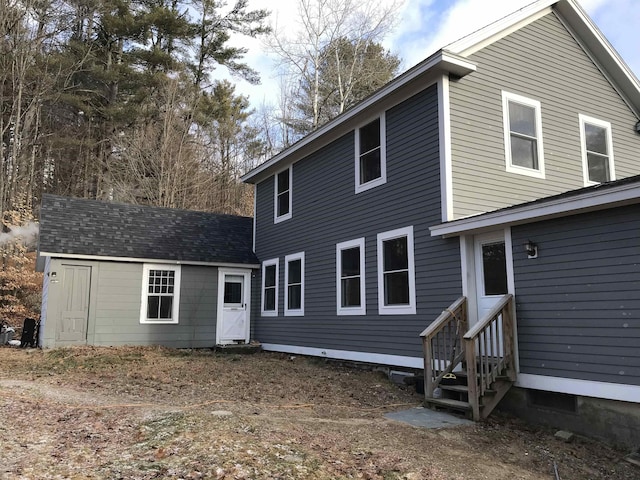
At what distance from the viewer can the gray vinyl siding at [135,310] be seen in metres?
12.2

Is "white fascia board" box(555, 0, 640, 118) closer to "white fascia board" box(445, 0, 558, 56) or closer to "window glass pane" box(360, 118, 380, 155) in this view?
"white fascia board" box(445, 0, 558, 56)

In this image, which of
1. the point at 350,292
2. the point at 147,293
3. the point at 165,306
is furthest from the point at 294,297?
the point at 147,293

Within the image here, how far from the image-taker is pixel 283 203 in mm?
13328

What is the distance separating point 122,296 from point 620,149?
12123mm

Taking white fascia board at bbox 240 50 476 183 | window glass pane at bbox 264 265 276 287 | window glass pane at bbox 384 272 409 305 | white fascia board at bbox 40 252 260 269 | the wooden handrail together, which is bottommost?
the wooden handrail

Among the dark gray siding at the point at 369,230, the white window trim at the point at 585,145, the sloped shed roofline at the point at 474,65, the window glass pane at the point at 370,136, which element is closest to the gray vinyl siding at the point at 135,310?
the dark gray siding at the point at 369,230

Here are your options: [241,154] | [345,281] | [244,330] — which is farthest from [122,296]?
[241,154]

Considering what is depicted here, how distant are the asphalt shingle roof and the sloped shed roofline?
376 centimetres

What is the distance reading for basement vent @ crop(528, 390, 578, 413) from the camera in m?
6.12

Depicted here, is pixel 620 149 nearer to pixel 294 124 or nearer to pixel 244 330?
pixel 244 330

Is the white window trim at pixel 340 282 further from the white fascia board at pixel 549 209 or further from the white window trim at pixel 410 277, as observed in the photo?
the white fascia board at pixel 549 209

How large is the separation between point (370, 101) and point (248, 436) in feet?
22.2

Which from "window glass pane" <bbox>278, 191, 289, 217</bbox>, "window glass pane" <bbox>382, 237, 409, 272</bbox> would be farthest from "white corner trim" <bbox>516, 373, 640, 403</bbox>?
"window glass pane" <bbox>278, 191, 289, 217</bbox>

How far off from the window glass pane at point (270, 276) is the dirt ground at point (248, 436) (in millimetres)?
5059
